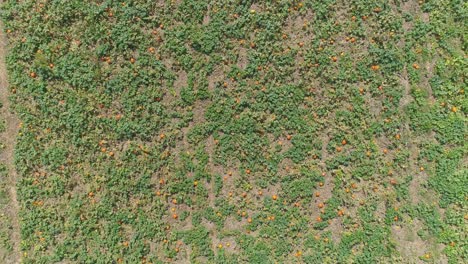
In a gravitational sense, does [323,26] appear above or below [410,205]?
above

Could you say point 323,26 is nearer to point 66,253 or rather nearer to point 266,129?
point 266,129

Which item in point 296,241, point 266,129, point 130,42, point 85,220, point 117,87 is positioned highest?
point 130,42

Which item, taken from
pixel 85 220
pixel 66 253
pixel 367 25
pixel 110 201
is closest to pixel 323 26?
pixel 367 25

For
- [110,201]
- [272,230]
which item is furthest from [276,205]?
Result: [110,201]

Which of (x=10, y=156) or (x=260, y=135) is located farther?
(x=260, y=135)

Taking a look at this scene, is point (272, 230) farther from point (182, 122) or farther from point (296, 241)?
point (182, 122)

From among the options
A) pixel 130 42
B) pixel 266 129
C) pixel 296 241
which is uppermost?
pixel 130 42
